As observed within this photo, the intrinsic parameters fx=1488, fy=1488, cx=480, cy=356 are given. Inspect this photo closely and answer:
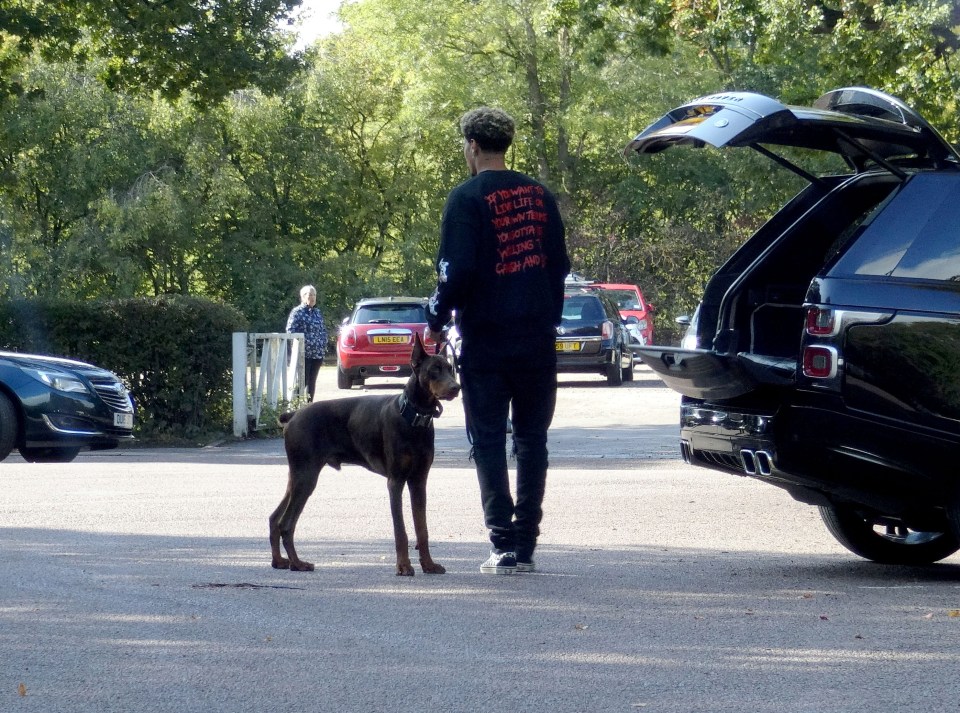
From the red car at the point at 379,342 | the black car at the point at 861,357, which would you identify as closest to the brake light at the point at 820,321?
the black car at the point at 861,357

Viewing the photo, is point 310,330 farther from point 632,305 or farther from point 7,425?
point 632,305

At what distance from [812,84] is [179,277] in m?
26.9

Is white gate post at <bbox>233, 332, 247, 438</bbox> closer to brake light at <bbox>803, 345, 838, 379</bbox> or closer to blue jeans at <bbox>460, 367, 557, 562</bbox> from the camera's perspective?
blue jeans at <bbox>460, 367, 557, 562</bbox>

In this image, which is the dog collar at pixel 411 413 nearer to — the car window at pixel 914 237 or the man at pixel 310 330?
the car window at pixel 914 237

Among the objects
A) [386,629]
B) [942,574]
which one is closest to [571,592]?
[386,629]

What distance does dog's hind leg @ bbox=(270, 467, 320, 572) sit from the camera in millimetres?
7109

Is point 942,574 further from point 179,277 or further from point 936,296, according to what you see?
point 179,277

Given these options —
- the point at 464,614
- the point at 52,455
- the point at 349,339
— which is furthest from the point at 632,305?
the point at 464,614

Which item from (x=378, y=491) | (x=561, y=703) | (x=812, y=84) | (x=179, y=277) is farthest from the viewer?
(x=179, y=277)

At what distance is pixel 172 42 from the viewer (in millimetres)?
20391

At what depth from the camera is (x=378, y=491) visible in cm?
1104

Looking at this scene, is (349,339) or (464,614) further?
(349,339)

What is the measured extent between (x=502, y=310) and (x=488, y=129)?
841 millimetres

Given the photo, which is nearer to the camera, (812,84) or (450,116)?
(812,84)
